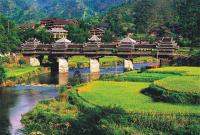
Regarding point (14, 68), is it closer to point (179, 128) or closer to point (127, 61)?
point (127, 61)

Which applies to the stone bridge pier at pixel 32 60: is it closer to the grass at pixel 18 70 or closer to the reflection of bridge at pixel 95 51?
the reflection of bridge at pixel 95 51

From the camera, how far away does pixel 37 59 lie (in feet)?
302

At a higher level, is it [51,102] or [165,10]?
[165,10]

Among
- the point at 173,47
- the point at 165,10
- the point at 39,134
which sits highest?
the point at 165,10

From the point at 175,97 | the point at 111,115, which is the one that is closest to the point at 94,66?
the point at 175,97

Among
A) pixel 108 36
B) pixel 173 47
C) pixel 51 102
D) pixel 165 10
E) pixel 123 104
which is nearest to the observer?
pixel 123 104

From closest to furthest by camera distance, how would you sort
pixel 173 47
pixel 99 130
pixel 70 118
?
pixel 99 130
pixel 70 118
pixel 173 47

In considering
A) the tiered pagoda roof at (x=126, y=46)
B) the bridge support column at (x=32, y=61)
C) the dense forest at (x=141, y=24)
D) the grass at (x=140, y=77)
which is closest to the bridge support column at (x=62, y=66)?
the bridge support column at (x=32, y=61)

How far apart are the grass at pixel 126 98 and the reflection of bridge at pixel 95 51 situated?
24.1m

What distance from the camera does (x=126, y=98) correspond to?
4638cm

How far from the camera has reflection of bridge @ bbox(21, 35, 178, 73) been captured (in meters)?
81.2

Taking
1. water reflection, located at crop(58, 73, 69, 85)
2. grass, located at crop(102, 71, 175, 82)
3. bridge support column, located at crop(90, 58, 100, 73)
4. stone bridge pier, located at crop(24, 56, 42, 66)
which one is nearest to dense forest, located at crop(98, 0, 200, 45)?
bridge support column, located at crop(90, 58, 100, 73)

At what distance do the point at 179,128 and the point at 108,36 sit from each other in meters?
81.9

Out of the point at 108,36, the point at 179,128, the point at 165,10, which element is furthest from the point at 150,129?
the point at 165,10
